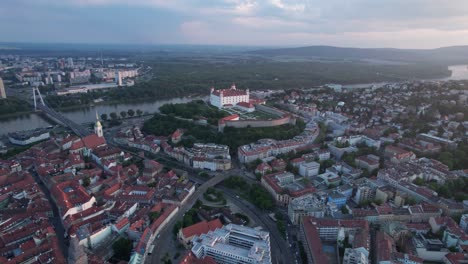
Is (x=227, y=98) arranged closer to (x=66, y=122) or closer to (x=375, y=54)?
(x=66, y=122)

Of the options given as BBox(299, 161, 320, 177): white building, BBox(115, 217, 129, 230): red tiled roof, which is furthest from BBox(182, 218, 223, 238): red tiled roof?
BBox(299, 161, 320, 177): white building

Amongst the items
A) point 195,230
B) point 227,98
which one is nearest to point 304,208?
point 195,230

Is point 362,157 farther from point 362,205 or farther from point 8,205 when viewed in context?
point 8,205

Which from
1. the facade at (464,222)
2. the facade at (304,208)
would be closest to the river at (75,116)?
the facade at (304,208)

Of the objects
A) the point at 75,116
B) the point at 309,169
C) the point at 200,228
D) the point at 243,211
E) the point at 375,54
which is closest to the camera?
the point at 200,228

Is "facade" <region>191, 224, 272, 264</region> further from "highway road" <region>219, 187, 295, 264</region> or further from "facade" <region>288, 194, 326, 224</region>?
"facade" <region>288, 194, 326, 224</region>

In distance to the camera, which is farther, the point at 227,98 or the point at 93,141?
the point at 227,98

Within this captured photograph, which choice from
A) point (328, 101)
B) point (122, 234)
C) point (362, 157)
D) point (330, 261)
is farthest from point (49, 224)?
point (328, 101)

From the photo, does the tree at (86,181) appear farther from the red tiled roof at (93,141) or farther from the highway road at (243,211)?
the highway road at (243,211)
